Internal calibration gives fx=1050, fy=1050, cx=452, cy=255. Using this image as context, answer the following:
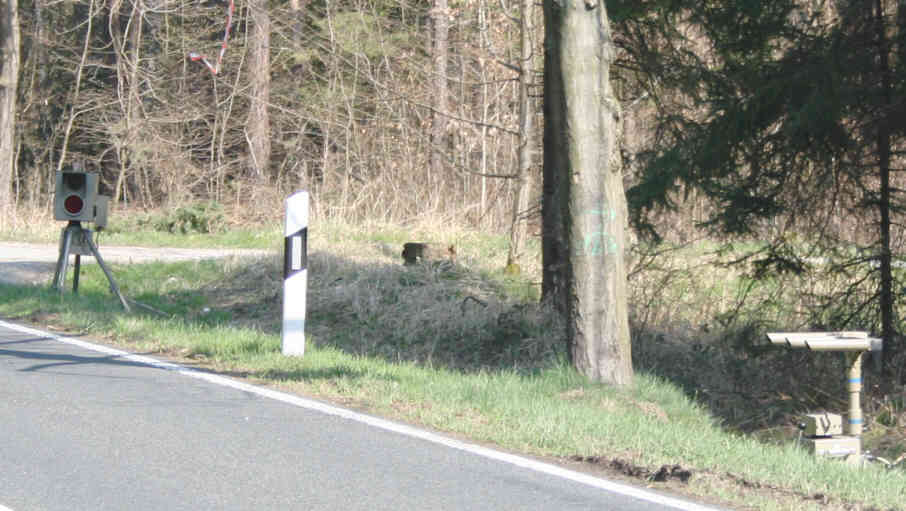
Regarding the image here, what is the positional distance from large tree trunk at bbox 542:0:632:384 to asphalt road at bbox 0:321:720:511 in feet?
7.12

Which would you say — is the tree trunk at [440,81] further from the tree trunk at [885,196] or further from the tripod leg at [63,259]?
the tree trunk at [885,196]

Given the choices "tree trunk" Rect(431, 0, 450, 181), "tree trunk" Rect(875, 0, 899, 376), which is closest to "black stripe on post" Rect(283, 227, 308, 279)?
"tree trunk" Rect(875, 0, 899, 376)

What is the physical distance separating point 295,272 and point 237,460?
11.6ft

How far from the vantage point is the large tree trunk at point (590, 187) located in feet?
26.8

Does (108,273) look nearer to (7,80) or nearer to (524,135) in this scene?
(524,135)

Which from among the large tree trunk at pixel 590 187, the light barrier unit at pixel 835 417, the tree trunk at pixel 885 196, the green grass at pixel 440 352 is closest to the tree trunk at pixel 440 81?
the green grass at pixel 440 352

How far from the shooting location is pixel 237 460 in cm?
599

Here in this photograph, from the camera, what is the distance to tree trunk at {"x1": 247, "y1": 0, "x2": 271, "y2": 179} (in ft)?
101

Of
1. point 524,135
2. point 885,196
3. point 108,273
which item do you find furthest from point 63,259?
point 885,196

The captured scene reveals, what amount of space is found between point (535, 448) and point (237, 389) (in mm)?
2783

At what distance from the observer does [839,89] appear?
33.6ft

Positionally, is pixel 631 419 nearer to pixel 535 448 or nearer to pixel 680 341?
pixel 535 448

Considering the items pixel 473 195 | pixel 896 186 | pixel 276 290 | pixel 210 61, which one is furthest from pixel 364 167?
pixel 896 186

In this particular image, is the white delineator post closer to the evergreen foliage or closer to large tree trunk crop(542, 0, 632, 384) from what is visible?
large tree trunk crop(542, 0, 632, 384)
